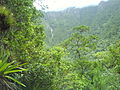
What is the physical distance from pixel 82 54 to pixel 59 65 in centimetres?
597

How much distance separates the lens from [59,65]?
5.04 m

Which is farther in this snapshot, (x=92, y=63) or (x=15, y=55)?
(x=92, y=63)

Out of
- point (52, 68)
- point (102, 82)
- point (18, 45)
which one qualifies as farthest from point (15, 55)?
point (102, 82)

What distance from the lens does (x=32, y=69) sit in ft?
12.7

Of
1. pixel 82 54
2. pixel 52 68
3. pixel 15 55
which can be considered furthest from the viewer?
pixel 82 54

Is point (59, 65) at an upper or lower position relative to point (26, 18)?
lower

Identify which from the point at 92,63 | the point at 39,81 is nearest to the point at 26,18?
the point at 39,81

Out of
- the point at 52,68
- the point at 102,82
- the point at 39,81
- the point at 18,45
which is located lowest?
the point at 102,82

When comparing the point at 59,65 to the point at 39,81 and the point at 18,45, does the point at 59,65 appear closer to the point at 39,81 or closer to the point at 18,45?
the point at 39,81

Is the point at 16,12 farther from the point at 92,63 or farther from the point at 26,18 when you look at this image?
the point at 92,63

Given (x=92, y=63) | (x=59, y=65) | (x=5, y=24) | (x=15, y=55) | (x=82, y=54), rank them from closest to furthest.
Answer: (x=5, y=24) < (x=15, y=55) < (x=59, y=65) < (x=92, y=63) < (x=82, y=54)

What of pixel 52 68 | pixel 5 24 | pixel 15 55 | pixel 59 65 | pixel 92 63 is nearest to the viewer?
pixel 5 24

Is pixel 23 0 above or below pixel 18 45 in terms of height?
above

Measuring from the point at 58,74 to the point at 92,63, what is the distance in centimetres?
541
